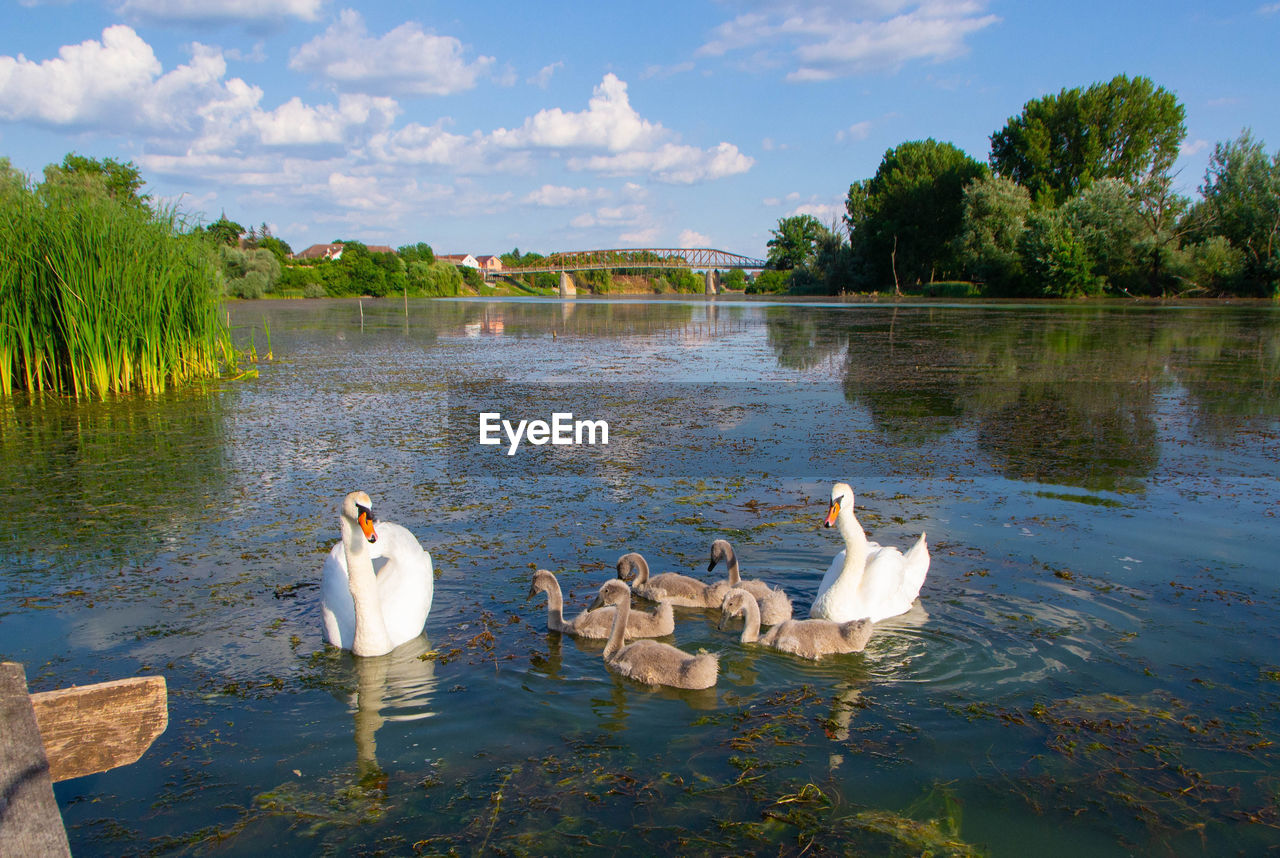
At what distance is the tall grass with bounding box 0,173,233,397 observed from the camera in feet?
39.3

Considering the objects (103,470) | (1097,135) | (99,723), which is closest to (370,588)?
(99,723)

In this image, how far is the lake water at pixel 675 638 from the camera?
345 cm

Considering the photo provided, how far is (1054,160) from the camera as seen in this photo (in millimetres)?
65188

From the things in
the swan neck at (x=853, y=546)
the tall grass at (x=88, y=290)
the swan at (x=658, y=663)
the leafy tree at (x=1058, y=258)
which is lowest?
the swan at (x=658, y=663)

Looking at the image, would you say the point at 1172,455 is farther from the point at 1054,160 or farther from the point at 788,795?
the point at 1054,160

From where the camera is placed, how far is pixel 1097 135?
62.3 meters

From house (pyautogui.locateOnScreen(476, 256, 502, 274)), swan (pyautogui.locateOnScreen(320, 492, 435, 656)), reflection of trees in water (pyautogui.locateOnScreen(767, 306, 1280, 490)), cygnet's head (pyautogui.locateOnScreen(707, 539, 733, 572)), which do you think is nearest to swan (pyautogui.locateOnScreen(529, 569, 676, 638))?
cygnet's head (pyautogui.locateOnScreen(707, 539, 733, 572))

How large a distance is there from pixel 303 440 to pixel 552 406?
400cm

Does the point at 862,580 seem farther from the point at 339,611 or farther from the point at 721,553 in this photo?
the point at 339,611

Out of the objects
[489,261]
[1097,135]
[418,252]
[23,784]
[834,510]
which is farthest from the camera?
[489,261]

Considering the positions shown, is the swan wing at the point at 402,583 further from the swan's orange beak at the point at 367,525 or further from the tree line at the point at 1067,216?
the tree line at the point at 1067,216

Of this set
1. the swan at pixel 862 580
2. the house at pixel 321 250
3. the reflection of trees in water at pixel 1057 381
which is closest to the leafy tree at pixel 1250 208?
the reflection of trees in water at pixel 1057 381

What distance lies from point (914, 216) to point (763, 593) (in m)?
70.6

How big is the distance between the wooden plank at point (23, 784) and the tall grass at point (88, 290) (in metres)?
12.2
